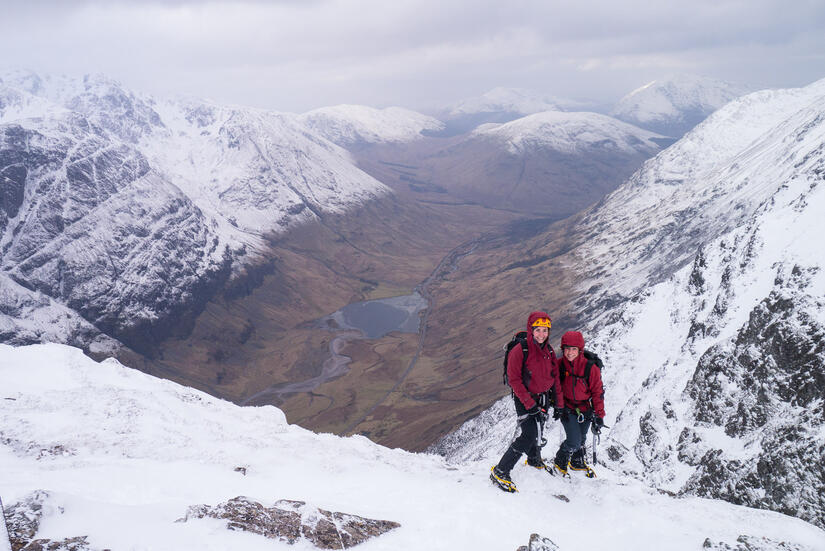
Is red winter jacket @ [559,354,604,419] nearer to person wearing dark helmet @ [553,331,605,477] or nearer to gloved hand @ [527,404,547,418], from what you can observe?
person wearing dark helmet @ [553,331,605,477]

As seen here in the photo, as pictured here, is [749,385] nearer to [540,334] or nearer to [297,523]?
[540,334]

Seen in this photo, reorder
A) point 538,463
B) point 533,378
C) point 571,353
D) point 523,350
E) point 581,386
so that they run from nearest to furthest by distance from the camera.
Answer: point 523,350 → point 533,378 → point 571,353 → point 581,386 → point 538,463

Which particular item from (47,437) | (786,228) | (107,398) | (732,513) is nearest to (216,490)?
(47,437)

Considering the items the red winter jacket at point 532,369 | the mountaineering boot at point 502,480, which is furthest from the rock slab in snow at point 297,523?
the red winter jacket at point 532,369

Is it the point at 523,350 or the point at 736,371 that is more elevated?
the point at 523,350

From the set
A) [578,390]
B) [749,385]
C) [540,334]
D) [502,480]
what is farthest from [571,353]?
[749,385]

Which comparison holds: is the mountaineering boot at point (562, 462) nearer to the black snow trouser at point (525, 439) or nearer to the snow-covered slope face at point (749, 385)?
the black snow trouser at point (525, 439)

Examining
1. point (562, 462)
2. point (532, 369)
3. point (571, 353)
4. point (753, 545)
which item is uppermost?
point (571, 353)
